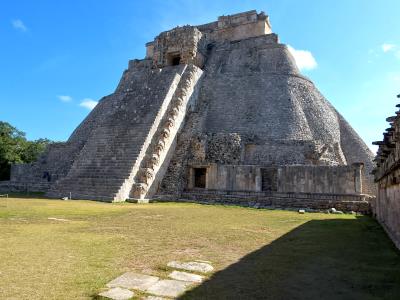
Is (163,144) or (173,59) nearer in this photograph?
(163,144)

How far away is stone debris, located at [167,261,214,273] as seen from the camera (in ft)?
14.5

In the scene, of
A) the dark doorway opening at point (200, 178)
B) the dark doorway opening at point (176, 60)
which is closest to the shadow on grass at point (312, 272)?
the dark doorway opening at point (200, 178)

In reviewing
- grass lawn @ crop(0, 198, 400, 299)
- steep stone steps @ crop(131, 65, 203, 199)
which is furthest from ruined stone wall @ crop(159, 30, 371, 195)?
grass lawn @ crop(0, 198, 400, 299)

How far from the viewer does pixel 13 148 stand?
29.0 meters

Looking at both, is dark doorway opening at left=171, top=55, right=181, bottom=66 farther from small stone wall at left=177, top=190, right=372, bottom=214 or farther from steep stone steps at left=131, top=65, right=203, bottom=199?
small stone wall at left=177, top=190, right=372, bottom=214

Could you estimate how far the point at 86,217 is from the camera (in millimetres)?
8727

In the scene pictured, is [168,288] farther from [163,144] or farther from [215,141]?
[215,141]

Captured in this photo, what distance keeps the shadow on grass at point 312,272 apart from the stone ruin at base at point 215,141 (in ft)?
27.6

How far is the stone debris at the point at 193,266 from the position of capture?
441 centimetres

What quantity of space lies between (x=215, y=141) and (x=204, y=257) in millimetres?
13859

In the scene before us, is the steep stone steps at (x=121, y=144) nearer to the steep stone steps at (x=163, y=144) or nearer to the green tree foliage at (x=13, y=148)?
the steep stone steps at (x=163, y=144)

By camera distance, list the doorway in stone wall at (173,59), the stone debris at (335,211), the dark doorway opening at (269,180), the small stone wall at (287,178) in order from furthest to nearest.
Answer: the doorway in stone wall at (173,59) < the dark doorway opening at (269,180) < the small stone wall at (287,178) < the stone debris at (335,211)

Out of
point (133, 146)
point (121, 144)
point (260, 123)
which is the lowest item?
point (133, 146)

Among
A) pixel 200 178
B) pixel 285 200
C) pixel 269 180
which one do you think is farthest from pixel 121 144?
pixel 285 200
